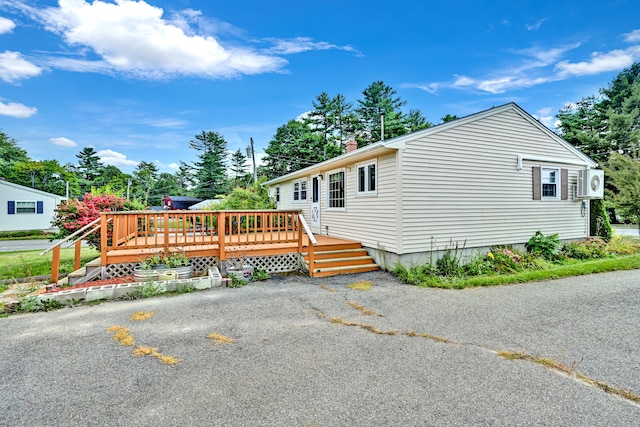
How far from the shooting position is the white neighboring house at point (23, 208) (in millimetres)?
19930

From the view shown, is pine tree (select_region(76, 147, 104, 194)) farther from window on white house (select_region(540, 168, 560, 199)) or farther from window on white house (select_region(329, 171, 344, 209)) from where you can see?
window on white house (select_region(540, 168, 560, 199))

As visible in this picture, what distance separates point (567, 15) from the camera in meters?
11.8

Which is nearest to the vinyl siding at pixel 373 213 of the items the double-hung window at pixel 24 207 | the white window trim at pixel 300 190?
the white window trim at pixel 300 190

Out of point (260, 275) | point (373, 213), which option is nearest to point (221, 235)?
point (260, 275)

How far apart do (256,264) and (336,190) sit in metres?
3.88

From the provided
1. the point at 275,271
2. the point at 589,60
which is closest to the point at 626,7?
the point at 589,60

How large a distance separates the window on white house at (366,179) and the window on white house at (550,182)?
5.31m

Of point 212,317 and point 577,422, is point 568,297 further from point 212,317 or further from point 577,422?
point 212,317

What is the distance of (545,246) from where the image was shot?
877cm

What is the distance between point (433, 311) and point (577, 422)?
2.57 metres

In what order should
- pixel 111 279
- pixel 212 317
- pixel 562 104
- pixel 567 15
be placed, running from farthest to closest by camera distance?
pixel 562 104 < pixel 567 15 < pixel 111 279 < pixel 212 317

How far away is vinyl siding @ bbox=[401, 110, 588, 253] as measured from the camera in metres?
7.27

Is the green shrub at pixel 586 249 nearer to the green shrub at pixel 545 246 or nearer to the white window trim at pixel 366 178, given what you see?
the green shrub at pixel 545 246

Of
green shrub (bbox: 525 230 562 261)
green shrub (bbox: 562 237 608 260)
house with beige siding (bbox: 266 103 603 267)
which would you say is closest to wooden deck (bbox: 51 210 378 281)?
house with beige siding (bbox: 266 103 603 267)
